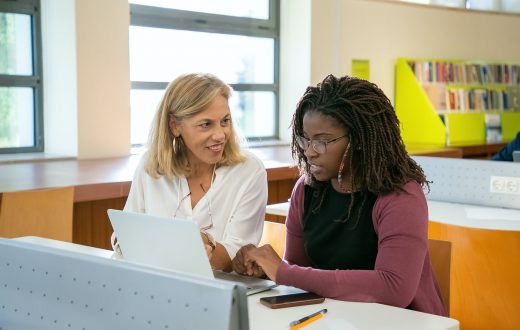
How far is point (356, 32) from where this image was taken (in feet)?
20.5

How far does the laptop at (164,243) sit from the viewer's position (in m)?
1.56

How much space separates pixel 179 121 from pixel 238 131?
0.66ft

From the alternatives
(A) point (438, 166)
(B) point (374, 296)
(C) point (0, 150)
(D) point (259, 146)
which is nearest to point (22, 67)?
(C) point (0, 150)

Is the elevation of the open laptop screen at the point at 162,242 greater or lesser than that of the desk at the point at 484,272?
greater

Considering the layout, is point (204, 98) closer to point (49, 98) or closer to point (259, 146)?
point (49, 98)

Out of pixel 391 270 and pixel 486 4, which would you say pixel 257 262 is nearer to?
pixel 391 270

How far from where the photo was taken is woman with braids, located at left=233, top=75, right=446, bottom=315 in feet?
5.63

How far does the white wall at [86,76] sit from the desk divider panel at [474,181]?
6.68 feet

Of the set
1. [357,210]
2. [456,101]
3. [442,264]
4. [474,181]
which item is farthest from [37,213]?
[456,101]

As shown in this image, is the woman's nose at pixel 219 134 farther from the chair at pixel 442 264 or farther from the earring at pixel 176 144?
the chair at pixel 442 264

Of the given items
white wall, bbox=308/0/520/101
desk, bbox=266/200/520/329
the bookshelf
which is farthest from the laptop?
the bookshelf

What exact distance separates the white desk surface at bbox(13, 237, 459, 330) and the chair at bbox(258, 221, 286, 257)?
636mm

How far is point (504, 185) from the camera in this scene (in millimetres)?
3277

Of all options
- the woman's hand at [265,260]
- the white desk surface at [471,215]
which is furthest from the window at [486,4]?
the woman's hand at [265,260]
